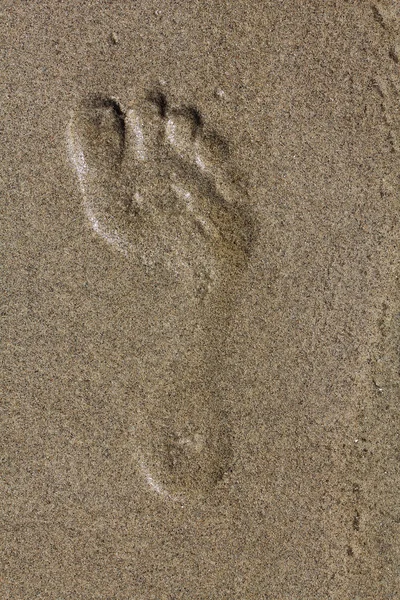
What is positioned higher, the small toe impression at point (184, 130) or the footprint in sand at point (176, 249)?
the small toe impression at point (184, 130)

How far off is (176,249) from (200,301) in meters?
0.19

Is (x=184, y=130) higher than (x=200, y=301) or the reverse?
higher

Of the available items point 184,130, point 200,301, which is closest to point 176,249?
point 200,301

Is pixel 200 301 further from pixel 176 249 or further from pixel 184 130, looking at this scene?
pixel 184 130

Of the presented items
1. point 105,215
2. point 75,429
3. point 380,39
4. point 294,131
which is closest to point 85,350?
point 75,429

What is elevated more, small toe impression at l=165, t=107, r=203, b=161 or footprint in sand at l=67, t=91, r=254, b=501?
small toe impression at l=165, t=107, r=203, b=161

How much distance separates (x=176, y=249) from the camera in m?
2.24

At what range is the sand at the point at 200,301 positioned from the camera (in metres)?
2.22

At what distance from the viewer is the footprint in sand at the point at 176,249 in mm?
2229

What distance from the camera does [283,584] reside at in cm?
223

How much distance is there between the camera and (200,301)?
2238mm

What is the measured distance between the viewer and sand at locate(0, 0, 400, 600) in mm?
2217

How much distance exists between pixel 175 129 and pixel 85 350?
0.79 metres

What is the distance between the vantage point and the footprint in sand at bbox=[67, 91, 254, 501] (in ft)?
7.31
